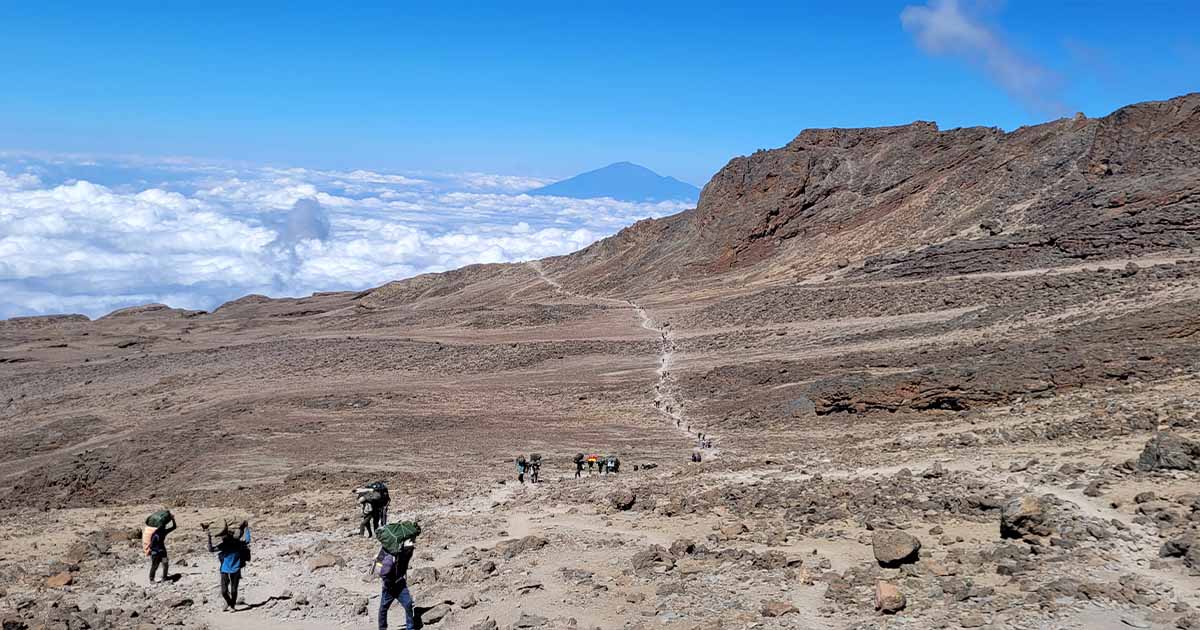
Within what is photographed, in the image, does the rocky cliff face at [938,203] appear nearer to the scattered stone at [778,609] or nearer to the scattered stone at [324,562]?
the scattered stone at [778,609]

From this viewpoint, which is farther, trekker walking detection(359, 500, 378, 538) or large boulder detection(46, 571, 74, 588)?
trekker walking detection(359, 500, 378, 538)

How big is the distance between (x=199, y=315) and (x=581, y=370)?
46.0 metres

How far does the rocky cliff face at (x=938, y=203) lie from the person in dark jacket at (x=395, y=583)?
28.8 m

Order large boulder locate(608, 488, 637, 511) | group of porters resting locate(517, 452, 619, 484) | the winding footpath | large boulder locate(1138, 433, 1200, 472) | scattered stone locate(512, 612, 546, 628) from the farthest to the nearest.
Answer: the winding footpath → group of porters resting locate(517, 452, 619, 484) → large boulder locate(608, 488, 637, 511) → large boulder locate(1138, 433, 1200, 472) → scattered stone locate(512, 612, 546, 628)

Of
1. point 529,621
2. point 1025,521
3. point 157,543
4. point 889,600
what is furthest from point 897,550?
point 157,543

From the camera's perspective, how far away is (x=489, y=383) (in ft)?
108

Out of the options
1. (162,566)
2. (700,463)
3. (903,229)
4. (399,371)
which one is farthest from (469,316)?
(162,566)

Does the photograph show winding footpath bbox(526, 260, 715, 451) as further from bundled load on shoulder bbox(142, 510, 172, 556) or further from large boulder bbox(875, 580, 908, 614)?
large boulder bbox(875, 580, 908, 614)

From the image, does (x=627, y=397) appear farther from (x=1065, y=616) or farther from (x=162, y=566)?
(x=1065, y=616)

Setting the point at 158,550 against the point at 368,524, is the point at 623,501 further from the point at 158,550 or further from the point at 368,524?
the point at 158,550

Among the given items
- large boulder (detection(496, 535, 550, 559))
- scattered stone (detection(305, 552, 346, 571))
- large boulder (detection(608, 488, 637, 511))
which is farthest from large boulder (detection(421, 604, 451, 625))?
large boulder (detection(608, 488, 637, 511))

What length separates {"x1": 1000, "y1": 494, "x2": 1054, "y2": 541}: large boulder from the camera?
9.66 m

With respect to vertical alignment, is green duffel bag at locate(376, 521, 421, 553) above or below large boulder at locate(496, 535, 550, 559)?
above

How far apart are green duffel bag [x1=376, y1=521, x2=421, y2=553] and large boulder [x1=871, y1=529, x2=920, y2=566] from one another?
454cm
